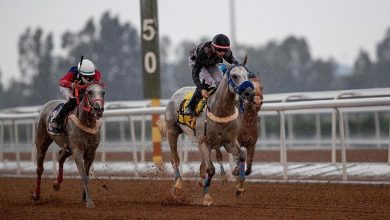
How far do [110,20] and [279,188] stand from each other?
125 feet

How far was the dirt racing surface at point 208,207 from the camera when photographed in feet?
26.0

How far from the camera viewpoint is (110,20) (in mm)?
47812

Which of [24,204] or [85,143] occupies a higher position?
[85,143]

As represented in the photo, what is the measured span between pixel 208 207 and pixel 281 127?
112 inches

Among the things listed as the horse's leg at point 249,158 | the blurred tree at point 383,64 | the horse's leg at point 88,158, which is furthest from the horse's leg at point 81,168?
the blurred tree at point 383,64

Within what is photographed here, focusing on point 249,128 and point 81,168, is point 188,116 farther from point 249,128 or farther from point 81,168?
point 81,168

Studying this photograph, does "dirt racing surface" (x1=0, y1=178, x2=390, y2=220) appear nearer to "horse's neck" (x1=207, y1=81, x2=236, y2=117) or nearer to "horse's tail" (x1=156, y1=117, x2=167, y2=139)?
"horse's tail" (x1=156, y1=117, x2=167, y2=139)

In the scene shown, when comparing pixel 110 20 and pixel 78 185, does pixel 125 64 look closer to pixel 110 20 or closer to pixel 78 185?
pixel 110 20

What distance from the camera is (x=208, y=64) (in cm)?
932

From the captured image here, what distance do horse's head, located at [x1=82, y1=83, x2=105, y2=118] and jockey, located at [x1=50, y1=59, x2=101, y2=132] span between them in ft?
1.13

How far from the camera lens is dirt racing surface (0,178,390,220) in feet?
26.0

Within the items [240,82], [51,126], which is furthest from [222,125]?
[51,126]

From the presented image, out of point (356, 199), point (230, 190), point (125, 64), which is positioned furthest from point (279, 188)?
point (125, 64)

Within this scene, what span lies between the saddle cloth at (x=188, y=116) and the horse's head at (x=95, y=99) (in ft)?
3.25
